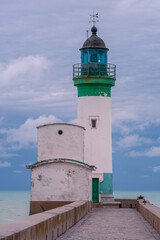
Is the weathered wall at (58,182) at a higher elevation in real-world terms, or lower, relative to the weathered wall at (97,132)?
lower

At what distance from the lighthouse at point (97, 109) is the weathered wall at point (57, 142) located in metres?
5.20

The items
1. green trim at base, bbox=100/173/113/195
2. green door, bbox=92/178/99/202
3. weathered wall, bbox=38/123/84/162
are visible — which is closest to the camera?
weathered wall, bbox=38/123/84/162

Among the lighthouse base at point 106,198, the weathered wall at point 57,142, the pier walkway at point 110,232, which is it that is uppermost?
the weathered wall at point 57,142

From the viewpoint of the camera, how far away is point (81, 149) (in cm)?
→ 2727

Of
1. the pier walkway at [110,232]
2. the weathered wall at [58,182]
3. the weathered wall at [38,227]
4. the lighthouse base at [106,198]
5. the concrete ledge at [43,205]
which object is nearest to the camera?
the weathered wall at [38,227]

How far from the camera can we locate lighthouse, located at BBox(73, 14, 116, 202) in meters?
31.6

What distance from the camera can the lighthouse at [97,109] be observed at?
104 ft

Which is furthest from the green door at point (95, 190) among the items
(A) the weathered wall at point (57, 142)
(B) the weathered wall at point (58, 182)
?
(B) the weathered wall at point (58, 182)

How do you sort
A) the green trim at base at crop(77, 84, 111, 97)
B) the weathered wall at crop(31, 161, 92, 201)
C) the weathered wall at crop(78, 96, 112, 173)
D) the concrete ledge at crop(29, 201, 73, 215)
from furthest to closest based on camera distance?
the green trim at base at crop(77, 84, 111, 97)
the weathered wall at crop(78, 96, 112, 173)
the weathered wall at crop(31, 161, 92, 201)
the concrete ledge at crop(29, 201, 73, 215)

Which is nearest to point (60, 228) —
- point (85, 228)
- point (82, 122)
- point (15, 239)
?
point (85, 228)

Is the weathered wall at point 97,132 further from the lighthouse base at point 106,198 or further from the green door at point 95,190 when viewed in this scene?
the lighthouse base at point 106,198

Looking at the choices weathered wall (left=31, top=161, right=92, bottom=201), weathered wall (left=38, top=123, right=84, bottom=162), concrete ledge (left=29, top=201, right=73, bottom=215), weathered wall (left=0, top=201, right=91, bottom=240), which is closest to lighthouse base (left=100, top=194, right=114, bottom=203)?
weathered wall (left=38, top=123, right=84, bottom=162)

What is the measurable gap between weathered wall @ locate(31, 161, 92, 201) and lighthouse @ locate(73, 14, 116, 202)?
637 centimetres

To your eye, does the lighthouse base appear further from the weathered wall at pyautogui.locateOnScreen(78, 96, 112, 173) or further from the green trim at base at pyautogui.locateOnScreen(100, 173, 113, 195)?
the weathered wall at pyautogui.locateOnScreen(78, 96, 112, 173)
